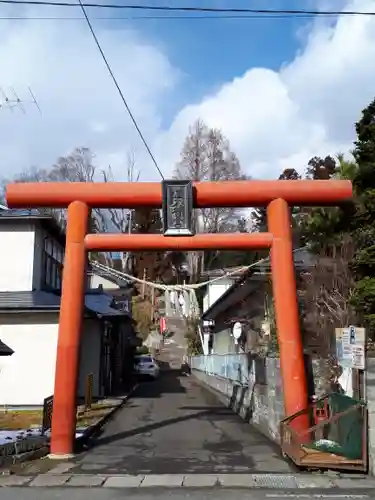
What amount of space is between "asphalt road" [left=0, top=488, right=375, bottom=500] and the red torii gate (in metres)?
3.45

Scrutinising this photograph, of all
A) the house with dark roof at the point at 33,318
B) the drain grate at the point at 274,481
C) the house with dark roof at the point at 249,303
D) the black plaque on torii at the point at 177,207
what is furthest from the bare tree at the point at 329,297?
the house with dark roof at the point at 33,318

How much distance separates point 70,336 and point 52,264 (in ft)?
45.7

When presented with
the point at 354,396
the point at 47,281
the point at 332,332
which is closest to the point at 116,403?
the point at 47,281

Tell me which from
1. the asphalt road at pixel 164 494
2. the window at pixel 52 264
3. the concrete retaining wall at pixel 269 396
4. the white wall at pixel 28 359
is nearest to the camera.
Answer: the asphalt road at pixel 164 494

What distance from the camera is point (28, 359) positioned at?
816 inches

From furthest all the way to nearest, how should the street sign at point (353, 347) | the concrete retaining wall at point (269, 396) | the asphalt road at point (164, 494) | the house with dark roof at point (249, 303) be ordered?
the house with dark roof at point (249, 303), the street sign at point (353, 347), the concrete retaining wall at point (269, 396), the asphalt road at point (164, 494)

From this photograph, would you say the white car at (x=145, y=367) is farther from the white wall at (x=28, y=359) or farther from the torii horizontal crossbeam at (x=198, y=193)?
the torii horizontal crossbeam at (x=198, y=193)

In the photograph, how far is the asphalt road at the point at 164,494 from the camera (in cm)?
812

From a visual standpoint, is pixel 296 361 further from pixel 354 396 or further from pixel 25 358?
pixel 25 358

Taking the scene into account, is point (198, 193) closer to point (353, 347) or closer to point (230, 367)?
point (353, 347)

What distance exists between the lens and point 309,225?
16016 millimetres

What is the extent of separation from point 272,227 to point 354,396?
165 inches

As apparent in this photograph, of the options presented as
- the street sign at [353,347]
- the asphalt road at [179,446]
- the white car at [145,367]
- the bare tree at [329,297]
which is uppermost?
the bare tree at [329,297]

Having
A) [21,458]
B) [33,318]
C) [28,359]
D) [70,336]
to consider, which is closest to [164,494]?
[21,458]
